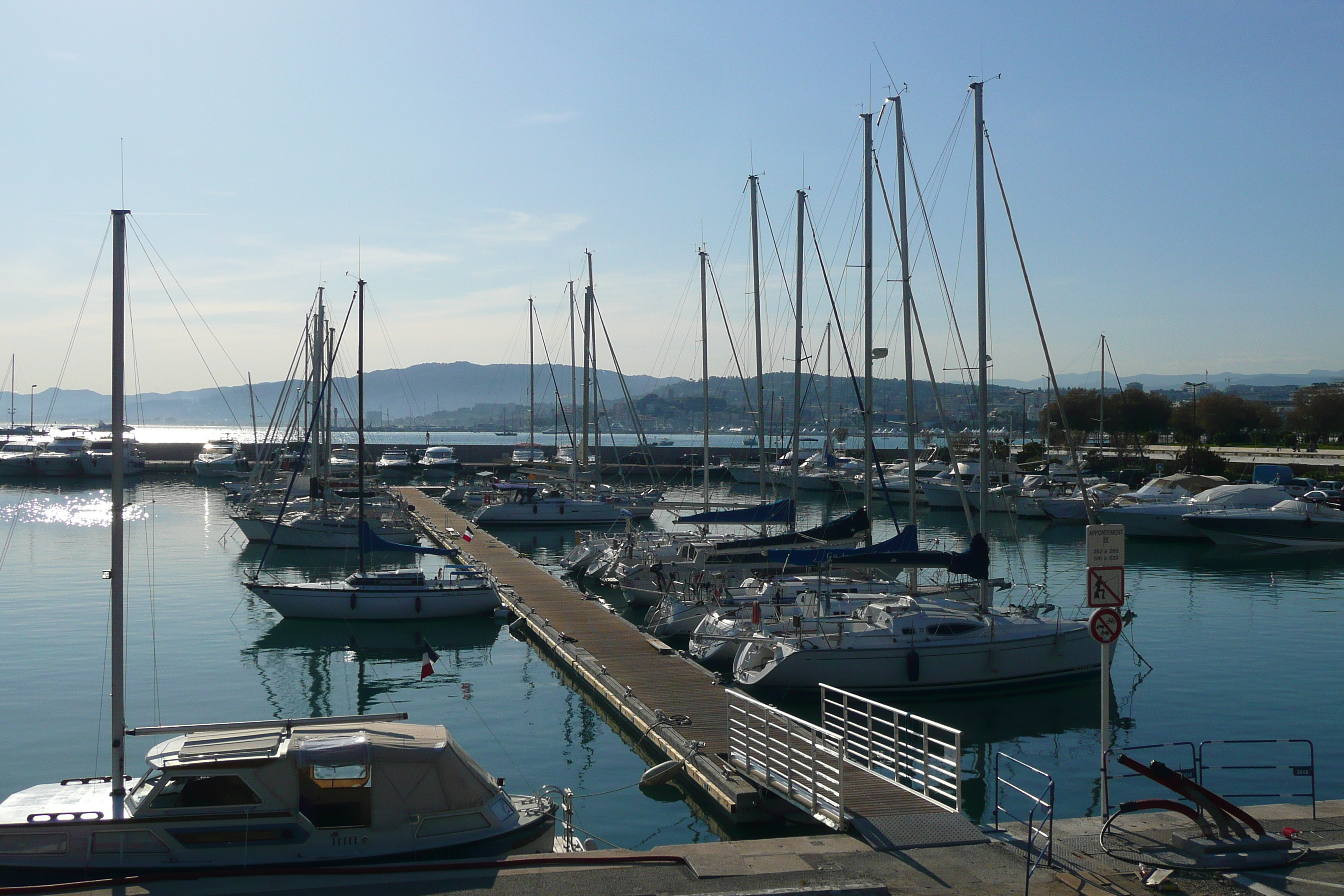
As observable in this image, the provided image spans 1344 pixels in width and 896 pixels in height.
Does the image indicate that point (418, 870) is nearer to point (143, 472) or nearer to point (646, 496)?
point (646, 496)

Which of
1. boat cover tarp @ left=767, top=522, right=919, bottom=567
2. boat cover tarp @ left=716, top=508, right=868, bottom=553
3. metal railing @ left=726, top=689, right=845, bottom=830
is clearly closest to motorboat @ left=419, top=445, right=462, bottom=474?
boat cover tarp @ left=716, top=508, right=868, bottom=553

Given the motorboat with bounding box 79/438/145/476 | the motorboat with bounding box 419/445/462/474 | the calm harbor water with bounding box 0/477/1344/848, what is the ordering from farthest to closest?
the motorboat with bounding box 419/445/462/474 < the motorboat with bounding box 79/438/145/476 < the calm harbor water with bounding box 0/477/1344/848

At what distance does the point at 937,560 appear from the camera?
86.6 ft

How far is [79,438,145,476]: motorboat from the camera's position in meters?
94.9

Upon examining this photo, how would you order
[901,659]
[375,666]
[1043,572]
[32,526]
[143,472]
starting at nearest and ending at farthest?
[901,659]
[375,666]
[1043,572]
[32,526]
[143,472]

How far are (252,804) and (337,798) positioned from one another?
0.93 meters

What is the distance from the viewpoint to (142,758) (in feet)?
63.0

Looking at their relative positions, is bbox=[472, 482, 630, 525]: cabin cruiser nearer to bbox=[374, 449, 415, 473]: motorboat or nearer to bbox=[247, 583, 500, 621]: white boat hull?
bbox=[247, 583, 500, 621]: white boat hull

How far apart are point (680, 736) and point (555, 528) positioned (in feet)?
137

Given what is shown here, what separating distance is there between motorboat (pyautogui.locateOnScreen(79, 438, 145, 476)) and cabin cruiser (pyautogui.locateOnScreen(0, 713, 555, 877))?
9033cm

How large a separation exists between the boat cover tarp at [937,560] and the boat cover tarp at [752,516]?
9732 millimetres

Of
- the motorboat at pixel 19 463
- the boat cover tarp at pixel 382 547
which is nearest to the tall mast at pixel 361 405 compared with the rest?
the boat cover tarp at pixel 382 547

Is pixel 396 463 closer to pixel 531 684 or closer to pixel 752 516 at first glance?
pixel 752 516

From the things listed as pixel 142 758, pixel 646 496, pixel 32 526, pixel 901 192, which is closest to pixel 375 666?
pixel 142 758
